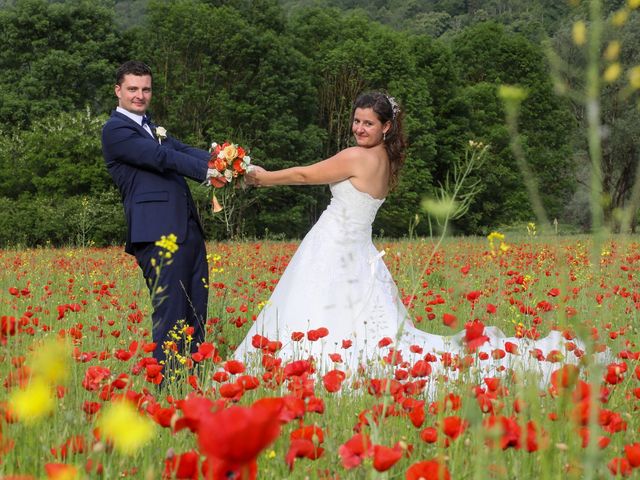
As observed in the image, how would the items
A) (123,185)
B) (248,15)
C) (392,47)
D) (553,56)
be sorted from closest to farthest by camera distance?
(553,56) < (123,185) < (248,15) < (392,47)

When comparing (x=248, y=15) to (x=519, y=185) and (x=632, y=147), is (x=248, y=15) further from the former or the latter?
(x=632, y=147)

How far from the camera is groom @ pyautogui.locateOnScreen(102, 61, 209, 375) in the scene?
4914mm

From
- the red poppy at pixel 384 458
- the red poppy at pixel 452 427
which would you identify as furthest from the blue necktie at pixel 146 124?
the red poppy at pixel 384 458

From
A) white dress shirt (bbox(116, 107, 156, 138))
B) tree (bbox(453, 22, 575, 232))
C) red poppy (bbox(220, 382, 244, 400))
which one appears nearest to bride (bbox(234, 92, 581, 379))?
white dress shirt (bbox(116, 107, 156, 138))

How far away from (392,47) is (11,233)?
65.5 ft

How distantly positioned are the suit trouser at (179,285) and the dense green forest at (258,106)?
1692 cm

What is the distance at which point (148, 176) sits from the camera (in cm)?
505

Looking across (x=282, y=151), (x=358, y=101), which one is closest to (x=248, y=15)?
(x=282, y=151)

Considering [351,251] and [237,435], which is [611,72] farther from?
[351,251]

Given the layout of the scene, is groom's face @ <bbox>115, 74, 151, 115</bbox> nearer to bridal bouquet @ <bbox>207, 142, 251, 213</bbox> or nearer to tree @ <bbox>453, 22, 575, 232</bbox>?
bridal bouquet @ <bbox>207, 142, 251, 213</bbox>

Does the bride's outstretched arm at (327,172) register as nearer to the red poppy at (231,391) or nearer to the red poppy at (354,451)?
the red poppy at (231,391)

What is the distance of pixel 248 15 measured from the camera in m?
32.0

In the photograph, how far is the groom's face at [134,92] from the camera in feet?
16.3

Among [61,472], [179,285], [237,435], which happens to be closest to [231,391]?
[61,472]
